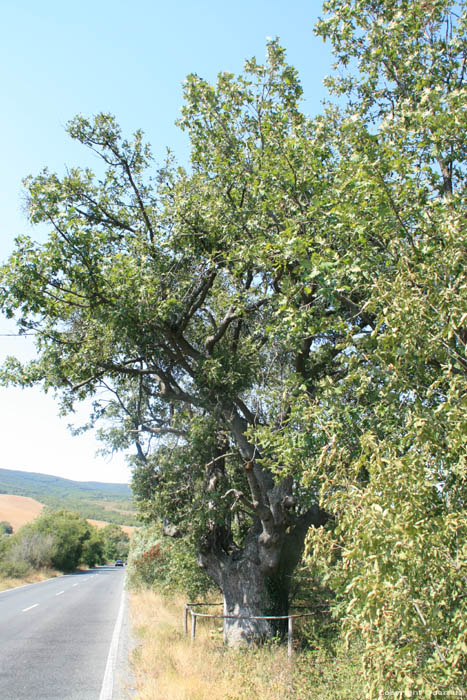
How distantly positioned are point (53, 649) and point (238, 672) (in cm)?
570

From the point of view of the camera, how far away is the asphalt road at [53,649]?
325 inches

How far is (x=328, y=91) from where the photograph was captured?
9.41 metres

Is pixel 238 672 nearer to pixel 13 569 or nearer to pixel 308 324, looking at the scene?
pixel 308 324

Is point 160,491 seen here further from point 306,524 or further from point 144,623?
point 144,623

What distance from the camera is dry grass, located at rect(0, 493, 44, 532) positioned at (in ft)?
410

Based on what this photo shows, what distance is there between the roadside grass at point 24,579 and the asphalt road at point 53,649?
13400 millimetres

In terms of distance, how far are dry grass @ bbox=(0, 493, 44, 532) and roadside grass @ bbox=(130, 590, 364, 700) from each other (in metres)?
120

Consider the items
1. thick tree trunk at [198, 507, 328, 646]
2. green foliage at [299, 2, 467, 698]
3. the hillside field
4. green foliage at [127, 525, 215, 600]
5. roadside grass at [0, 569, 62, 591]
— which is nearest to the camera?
green foliage at [299, 2, 467, 698]

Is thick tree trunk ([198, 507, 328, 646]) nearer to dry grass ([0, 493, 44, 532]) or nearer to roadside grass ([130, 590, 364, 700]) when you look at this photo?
roadside grass ([130, 590, 364, 700])

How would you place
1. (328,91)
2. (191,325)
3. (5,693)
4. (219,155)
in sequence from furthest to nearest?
(191,325) < (328,91) < (219,155) < (5,693)

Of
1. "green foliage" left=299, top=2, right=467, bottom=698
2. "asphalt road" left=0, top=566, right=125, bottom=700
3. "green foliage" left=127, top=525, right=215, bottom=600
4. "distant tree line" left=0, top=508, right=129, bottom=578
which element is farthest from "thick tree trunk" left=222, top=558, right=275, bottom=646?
"distant tree line" left=0, top=508, right=129, bottom=578

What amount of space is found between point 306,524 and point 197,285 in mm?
6362

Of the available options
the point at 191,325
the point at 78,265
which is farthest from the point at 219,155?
the point at 191,325

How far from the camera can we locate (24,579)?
40.2 meters
